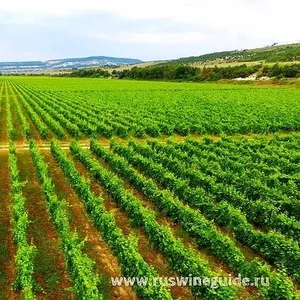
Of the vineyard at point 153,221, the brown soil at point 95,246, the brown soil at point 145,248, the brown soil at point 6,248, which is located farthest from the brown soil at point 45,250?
the brown soil at point 145,248

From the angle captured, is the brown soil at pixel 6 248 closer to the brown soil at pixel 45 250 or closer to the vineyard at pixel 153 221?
the vineyard at pixel 153 221

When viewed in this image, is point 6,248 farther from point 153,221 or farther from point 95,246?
point 153,221

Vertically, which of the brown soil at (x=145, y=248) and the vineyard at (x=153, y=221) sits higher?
the vineyard at (x=153, y=221)

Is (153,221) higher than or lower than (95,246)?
higher

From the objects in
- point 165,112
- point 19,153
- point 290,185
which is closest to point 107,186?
point 290,185

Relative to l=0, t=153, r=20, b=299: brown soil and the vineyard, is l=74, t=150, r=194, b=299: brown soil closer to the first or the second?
the vineyard

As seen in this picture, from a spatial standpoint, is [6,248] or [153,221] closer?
[6,248]

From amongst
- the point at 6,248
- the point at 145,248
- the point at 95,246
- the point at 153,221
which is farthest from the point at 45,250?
the point at 153,221

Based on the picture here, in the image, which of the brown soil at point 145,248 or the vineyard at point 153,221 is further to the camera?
the brown soil at point 145,248

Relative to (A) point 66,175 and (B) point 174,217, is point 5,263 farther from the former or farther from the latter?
(A) point 66,175

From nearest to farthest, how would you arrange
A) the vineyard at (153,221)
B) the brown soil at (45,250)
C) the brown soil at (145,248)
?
the vineyard at (153,221) < the brown soil at (145,248) < the brown soil at (45,250)

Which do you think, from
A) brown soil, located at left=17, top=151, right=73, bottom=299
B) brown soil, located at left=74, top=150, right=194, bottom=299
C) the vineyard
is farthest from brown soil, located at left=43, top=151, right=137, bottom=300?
brown soil, located at left=74, top=150, right=194, bottom=299

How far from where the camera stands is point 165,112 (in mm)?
49344

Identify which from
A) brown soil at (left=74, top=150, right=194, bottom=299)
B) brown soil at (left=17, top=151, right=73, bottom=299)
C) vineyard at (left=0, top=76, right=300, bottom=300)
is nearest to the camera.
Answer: vineyard at (left=0, top=76, right=300, bottom=300)
